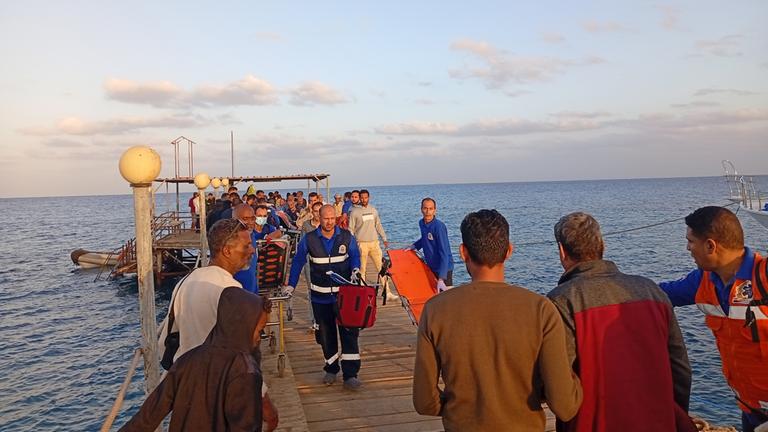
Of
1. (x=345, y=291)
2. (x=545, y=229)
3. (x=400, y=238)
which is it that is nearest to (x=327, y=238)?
(x=345, y=291)

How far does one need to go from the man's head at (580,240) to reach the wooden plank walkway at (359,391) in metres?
2.36

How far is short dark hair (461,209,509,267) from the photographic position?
7.38 ft

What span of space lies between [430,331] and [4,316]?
2338 centimetres

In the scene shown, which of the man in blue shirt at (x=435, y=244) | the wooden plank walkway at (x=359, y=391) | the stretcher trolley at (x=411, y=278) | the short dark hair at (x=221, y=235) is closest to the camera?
the short dark hair at (x=221, y=235)

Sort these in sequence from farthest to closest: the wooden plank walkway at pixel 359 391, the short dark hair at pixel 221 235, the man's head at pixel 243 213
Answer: the man's head at pixel 243 213 → the wooden plank walkway at pixel 359 391 → the short dark hair at pixel 221 235

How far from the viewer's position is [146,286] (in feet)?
11.2

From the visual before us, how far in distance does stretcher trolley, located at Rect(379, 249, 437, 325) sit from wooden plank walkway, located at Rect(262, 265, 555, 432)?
0.51 m

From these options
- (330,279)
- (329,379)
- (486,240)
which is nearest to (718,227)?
(486,240)

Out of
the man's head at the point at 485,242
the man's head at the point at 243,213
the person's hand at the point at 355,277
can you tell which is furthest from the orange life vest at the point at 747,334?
the man's head at the point at 243,213

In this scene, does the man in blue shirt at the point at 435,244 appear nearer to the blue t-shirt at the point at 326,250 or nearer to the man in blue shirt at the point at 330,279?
the blue t-shirt at the point at 326,250

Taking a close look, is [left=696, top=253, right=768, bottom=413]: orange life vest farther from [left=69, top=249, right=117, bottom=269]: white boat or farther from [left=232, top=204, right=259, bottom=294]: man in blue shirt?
[left=69, top=249, right=117, bottom=269]: white boat

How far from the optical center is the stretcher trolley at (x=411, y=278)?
726 cm

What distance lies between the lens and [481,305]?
2135mm

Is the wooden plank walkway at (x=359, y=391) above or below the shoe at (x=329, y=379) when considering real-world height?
below
